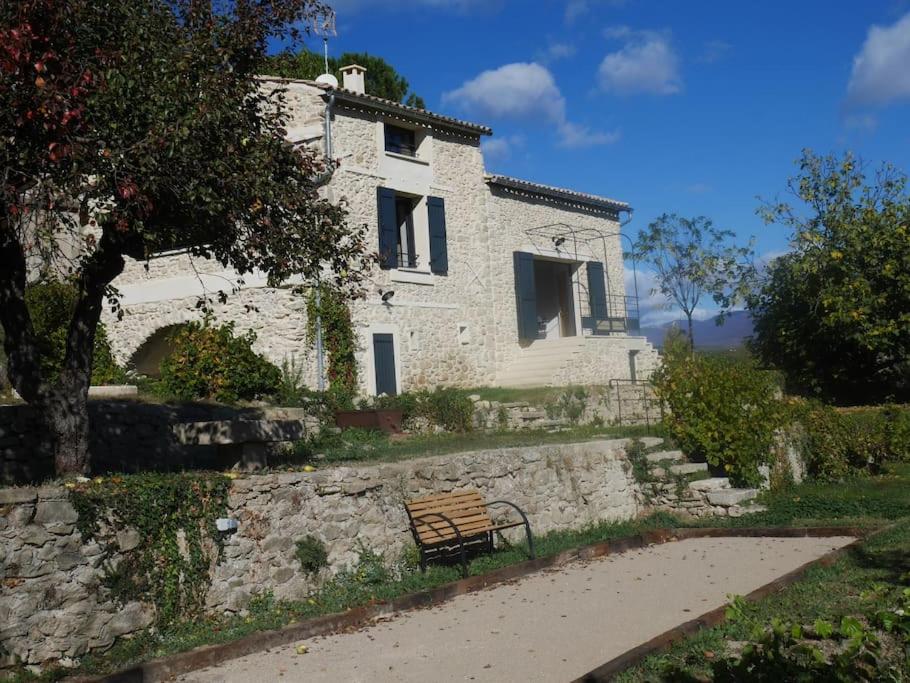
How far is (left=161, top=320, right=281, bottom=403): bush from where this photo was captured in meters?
13.9

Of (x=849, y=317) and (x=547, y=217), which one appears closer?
(x=849, y=317)

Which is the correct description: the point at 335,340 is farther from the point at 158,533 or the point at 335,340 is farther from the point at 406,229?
the point at 158,533

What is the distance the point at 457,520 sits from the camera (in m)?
Result: 9.26

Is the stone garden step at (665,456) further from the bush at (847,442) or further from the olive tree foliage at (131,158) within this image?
the olive tree foliage at (131,158)

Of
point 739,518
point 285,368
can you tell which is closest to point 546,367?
point 285,368

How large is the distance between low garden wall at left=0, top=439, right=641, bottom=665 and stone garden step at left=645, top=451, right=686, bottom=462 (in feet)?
2.56

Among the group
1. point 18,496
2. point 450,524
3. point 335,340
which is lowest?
point 450,524

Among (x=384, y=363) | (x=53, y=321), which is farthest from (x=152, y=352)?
(x=53, y=321)

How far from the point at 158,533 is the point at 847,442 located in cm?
1185

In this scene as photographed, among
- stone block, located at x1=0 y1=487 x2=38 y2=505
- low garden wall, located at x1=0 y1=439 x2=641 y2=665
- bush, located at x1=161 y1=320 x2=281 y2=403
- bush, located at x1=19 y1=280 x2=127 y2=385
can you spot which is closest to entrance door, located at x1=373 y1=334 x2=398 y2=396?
bush, located at x1=161 y1=320 x2=281 y2=403

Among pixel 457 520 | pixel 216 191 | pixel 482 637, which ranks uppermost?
pixel 216 191

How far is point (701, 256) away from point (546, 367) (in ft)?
37.9

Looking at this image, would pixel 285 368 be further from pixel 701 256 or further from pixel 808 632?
pixel 701 256

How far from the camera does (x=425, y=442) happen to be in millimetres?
14766
